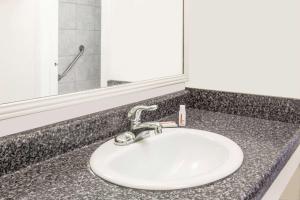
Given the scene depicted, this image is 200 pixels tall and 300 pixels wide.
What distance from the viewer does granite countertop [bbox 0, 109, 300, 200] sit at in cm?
68

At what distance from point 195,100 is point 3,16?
3.02 ft

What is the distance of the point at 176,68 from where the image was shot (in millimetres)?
1495

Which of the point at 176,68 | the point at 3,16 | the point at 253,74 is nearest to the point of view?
the point at 3,16

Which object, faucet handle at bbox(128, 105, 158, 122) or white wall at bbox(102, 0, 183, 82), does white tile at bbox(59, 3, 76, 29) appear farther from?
faucet handle at bbox(128, 105, 158, 122)

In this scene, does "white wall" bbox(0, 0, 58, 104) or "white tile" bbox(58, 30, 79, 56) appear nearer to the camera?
"white wall" bbox(0, 0, 58, 104)

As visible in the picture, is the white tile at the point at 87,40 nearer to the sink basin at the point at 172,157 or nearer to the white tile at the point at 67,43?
the white tile at the point at 67,43

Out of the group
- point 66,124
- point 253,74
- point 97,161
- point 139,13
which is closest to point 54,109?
point 66,124

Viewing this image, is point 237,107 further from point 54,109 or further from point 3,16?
point 3,16

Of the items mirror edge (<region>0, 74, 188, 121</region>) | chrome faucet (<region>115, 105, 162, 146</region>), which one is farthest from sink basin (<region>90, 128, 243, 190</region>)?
mirror edge (<region>0, 74, 188, 121</region>)

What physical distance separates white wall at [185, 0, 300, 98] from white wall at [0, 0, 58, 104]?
0.75 m

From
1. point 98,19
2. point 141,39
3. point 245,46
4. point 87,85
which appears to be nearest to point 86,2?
point 98,19

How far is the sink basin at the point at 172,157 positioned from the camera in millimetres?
833

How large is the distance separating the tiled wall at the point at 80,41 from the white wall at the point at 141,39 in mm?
47

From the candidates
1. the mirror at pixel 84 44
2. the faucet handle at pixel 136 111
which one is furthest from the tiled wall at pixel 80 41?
the faucet handle at pixel 136 111
